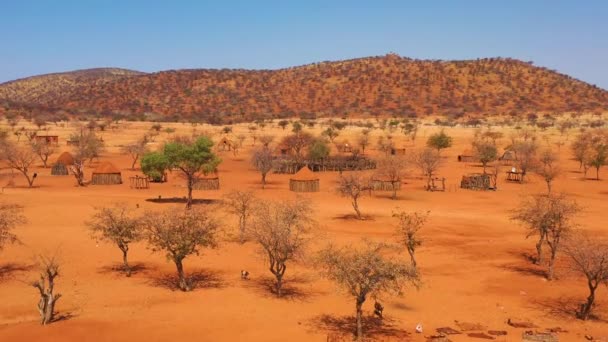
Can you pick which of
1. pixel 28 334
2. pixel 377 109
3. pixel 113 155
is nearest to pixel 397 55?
pixel 377 109

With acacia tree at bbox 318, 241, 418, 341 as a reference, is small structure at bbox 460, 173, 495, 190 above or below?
above

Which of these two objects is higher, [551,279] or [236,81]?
[236,81]

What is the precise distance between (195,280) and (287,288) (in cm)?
389

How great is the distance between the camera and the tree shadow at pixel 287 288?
21.9m

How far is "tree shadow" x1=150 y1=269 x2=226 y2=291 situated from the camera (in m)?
22.8

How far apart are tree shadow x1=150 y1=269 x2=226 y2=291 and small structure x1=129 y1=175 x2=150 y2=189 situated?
2652cm

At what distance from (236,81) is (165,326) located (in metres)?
144

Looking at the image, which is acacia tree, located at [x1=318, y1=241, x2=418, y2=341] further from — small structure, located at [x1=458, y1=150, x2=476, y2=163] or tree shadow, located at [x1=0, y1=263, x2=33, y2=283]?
small structure, located at [x1=458, y1=150, x2=476, y2=163]

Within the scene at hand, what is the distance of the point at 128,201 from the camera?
41625 millimetres

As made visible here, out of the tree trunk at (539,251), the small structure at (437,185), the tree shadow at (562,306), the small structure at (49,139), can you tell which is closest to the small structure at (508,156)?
the small structure at (437,185)

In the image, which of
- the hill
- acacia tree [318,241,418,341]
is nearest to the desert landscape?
acacia tree [318,241,418,341]

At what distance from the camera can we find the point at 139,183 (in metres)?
51.3

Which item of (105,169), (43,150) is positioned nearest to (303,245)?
(105,169)

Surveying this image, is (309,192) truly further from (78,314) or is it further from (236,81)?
(236,81)
